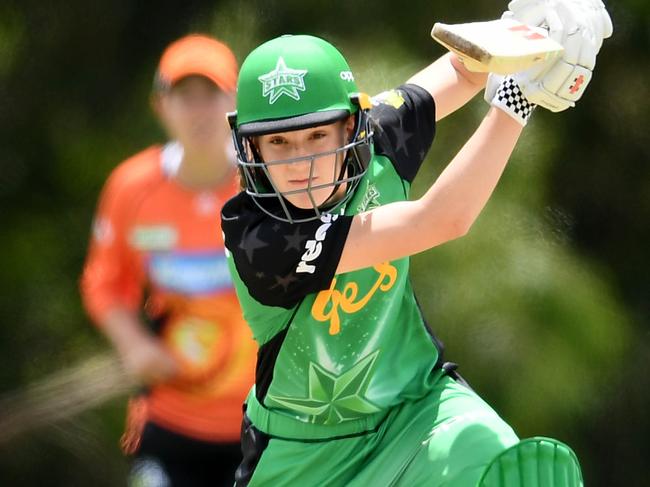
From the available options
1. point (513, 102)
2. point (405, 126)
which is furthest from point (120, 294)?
point (513, 102)

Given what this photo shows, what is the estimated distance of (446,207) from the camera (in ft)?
9.14

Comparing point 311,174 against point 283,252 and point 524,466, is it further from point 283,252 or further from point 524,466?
point 524,466

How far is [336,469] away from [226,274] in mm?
1140

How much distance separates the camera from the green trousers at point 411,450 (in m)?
2.95

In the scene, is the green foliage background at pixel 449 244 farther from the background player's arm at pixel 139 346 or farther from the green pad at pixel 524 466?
the green pad at pixel 524 466

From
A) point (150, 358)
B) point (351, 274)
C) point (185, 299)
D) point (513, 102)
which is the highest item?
point (513, 102)

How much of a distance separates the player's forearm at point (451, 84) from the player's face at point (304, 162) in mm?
504

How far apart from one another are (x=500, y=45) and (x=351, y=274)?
66 cm

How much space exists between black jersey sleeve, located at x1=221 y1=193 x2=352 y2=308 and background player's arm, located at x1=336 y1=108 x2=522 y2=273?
43 mm

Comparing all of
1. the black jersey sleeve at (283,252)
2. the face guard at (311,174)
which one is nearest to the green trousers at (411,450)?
the black jersey sleeve at (283,252)

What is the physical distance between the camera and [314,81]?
2.94 m

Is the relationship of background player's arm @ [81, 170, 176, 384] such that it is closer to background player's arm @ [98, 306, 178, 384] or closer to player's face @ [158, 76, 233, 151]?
background player's arm @ [98, 306, 178, 384]

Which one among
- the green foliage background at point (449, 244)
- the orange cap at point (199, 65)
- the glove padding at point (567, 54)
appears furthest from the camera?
the green foliage background at point (449, 244)

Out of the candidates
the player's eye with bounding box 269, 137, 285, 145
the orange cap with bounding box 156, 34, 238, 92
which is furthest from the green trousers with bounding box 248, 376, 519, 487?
the orange cap with bounding box 156, 34, 238, 92
